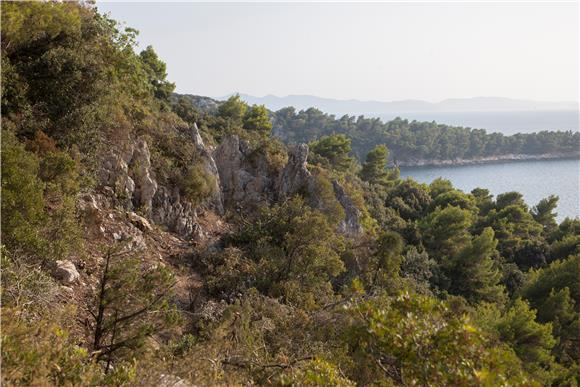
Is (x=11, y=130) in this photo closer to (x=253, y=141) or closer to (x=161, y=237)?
(x=161, y=237)

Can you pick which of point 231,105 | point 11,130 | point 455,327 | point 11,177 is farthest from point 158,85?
point 455,327

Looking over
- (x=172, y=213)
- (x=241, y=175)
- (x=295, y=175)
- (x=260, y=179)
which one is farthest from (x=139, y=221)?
(x=295, y=175)

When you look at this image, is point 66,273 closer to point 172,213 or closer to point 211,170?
point 172,213

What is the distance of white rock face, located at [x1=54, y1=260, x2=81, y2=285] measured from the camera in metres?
8.77

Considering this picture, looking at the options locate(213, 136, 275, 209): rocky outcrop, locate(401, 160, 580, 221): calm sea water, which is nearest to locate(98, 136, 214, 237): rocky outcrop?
locate(213, 136, 275, 209): rocky outcrop

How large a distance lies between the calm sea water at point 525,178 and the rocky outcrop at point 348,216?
158ft

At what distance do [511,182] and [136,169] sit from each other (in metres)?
83.1

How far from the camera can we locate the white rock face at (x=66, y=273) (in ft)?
28.8

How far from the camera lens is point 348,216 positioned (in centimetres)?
2005

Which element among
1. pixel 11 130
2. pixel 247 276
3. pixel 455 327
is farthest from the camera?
pixel 247 276

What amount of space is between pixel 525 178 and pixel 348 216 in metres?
78.8

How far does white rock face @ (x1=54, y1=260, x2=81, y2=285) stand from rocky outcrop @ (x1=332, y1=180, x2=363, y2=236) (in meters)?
12.6

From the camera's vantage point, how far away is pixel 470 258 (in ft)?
79.4

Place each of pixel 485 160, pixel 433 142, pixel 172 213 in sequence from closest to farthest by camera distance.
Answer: pixel 172 213, pixel 485 160, pixel 433 142
